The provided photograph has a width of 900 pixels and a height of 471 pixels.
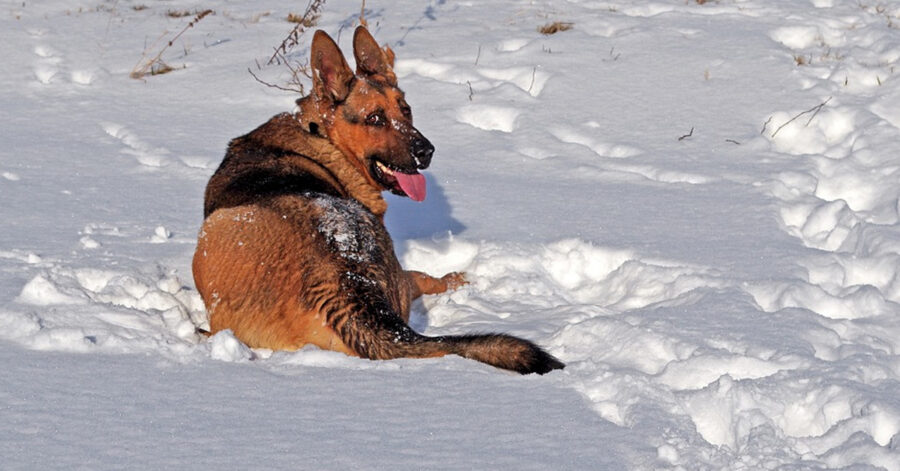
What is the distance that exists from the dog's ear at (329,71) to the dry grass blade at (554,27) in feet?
17.9

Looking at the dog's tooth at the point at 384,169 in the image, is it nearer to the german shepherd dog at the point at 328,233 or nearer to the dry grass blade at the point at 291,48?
the german shepherd dog at the point at 328,233

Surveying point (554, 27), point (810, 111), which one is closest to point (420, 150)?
point (810, 111)

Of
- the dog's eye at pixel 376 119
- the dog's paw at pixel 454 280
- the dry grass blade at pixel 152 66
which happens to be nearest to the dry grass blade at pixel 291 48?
the dry grass blade at pixel 152 66

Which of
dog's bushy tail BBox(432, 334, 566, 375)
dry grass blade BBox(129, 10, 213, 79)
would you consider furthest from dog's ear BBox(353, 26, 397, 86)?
dry grass blade BBox(129, 10, 213, 79)

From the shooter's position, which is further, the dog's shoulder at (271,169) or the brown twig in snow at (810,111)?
the brown twig in snow at (810,111)

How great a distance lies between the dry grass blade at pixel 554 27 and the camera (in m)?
10.9

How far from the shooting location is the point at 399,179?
585 cm

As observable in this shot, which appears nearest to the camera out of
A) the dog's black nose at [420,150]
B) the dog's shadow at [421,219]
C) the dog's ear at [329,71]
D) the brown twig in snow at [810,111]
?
the dog's ear at [329,71]

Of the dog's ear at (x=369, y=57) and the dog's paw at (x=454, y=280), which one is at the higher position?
the dog's ear at (x=369, y=57)

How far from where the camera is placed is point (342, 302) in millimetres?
4211

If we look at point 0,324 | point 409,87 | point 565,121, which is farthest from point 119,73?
point 0,324

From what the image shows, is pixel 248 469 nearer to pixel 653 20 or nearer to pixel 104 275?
pixel 104 275

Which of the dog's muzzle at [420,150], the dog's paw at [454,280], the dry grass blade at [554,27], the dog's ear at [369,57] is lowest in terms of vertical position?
the dry grass blade at [554,27]

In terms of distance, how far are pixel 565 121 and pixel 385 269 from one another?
444 cm
